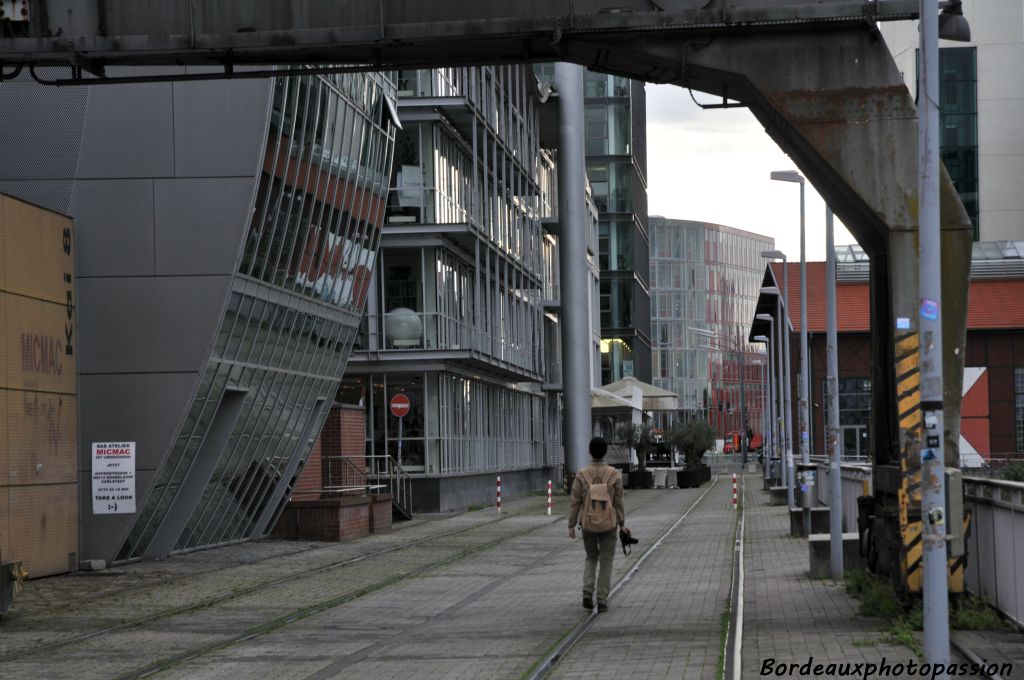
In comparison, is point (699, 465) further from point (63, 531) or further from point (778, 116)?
point (778, 116)

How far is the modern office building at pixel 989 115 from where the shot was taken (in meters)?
86.4

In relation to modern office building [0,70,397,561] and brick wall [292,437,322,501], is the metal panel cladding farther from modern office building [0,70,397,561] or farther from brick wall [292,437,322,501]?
brick wall [292,437,322,501]

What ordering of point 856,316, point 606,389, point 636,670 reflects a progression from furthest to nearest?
point 856,316 < point 606,389 < point 636,670

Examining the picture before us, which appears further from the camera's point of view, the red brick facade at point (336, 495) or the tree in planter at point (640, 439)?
the tree in planter at point (640, 439)

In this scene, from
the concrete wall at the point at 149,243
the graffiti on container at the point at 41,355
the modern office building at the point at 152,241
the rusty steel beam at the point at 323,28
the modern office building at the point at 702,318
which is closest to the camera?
the rusty steel beam at the point at 323,28

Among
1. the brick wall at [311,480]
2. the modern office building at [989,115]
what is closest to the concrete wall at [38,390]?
the brick wall at [311,480]

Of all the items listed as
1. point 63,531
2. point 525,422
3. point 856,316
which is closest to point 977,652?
point 63,531

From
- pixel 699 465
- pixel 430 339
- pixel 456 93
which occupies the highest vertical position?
pixel 456 93

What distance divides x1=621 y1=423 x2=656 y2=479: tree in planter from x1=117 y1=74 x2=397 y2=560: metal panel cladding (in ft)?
117

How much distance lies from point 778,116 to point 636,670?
21.0 ft

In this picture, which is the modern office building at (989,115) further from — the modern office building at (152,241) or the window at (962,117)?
the modern office building at (152,241)

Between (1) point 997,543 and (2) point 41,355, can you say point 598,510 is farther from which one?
(2) point 41,355

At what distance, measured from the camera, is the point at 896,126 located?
15.6m

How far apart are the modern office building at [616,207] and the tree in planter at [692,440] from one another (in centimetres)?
3596
